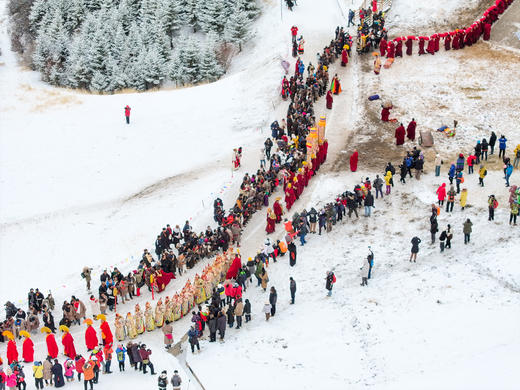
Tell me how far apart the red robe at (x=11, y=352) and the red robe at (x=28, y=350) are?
234mm

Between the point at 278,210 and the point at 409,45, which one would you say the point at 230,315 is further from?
the point at 409,45

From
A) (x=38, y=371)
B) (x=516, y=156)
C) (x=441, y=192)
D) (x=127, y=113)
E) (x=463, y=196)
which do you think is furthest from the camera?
(x=127, y=113)

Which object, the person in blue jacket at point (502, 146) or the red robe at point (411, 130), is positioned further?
the red robe at point (411, 130)

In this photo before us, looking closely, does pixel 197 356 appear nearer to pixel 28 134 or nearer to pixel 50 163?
pixel 50 163

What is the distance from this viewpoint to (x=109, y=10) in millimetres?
49219

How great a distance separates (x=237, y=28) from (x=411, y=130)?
782 inches

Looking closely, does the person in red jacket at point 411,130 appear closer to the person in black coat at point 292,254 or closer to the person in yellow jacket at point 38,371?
the person in black coat at point 292,254

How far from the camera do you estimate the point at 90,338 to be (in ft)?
62.7

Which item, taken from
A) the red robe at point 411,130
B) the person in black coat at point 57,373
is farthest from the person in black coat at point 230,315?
the red robe at point 411,130

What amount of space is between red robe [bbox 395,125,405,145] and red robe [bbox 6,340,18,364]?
17901 millimetres

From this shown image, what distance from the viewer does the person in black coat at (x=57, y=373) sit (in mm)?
17297

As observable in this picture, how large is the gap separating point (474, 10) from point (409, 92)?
1036 centimetres

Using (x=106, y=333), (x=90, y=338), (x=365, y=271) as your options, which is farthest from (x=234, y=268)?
(x=90, y=338)

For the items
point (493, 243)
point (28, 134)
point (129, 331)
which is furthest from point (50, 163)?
point (493, 243)
